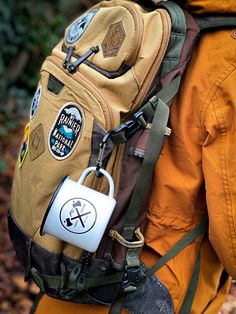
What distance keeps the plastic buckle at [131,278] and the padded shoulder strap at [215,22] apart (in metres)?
0.75

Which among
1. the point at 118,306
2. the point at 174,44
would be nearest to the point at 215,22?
the point at 174,44

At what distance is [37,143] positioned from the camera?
182cm

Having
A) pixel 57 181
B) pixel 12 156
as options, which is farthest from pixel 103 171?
pixel 12 156

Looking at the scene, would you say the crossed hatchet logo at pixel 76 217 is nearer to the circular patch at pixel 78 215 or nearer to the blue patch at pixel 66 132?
the circular patch at pixel 78 215

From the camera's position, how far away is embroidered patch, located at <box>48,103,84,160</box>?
1.69m

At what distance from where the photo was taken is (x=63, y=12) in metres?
6.74

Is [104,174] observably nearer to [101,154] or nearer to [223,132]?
[101,154]

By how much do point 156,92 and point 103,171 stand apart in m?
0.29

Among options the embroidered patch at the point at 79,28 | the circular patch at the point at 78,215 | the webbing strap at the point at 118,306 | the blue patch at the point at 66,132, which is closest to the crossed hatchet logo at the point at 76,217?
the circular patch at the point at 78,215

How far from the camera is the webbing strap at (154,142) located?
5.34 feet

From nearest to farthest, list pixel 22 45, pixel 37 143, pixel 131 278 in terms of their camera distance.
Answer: pixel 131 278 < pixel 37 143 < pixel 22 45

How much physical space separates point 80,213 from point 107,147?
8.2 inches

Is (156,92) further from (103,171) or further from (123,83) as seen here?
(103,171)

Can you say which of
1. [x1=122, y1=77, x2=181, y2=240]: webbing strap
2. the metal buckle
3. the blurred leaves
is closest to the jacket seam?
→ [x1=122, y1=77, x2=181, y2=240]: webbing strap
